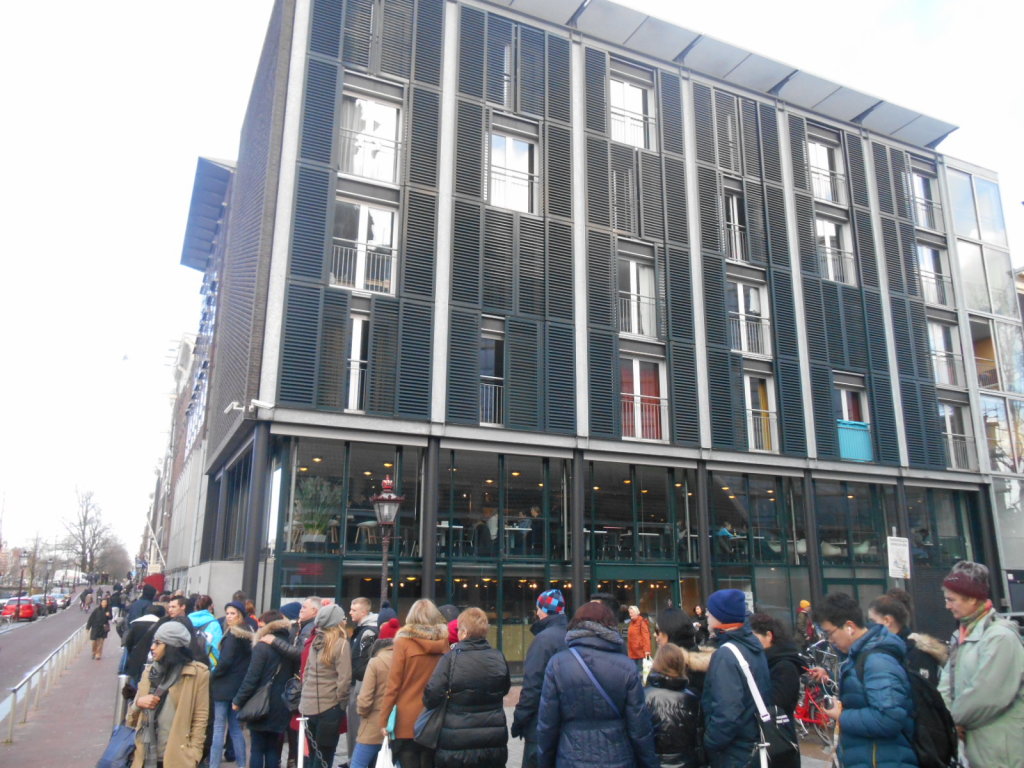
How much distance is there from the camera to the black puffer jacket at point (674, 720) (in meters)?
5.04

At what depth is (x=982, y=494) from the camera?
27438 mm

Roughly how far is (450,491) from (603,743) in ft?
48.3

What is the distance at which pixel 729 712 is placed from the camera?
191 inches

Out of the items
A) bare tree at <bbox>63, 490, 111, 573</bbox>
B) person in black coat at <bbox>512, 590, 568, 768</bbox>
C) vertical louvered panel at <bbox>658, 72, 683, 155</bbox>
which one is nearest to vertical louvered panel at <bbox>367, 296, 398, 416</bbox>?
vertical louvered panel at <bbox>658, 72, 683, 155</bbox>

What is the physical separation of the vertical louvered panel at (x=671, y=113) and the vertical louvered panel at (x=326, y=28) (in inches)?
404

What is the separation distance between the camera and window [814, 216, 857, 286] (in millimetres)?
26594

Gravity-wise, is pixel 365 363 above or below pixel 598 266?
below

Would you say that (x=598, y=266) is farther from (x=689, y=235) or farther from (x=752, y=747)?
(x=752, y=747)

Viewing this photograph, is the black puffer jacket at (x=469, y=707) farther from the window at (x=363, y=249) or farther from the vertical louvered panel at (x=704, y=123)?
the vertical louvered panel at (x=704, y=123)

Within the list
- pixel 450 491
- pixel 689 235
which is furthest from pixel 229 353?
pixel 689 235

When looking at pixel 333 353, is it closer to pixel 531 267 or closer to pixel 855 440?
pixel 531 267

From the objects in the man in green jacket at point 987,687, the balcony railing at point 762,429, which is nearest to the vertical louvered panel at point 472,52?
the balcony railing at point 762,429

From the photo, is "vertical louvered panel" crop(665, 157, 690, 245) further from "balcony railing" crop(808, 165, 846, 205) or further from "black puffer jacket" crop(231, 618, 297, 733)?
"black puffer jacket" crop(231, 618, 297, 733)

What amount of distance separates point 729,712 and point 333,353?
1493cm
